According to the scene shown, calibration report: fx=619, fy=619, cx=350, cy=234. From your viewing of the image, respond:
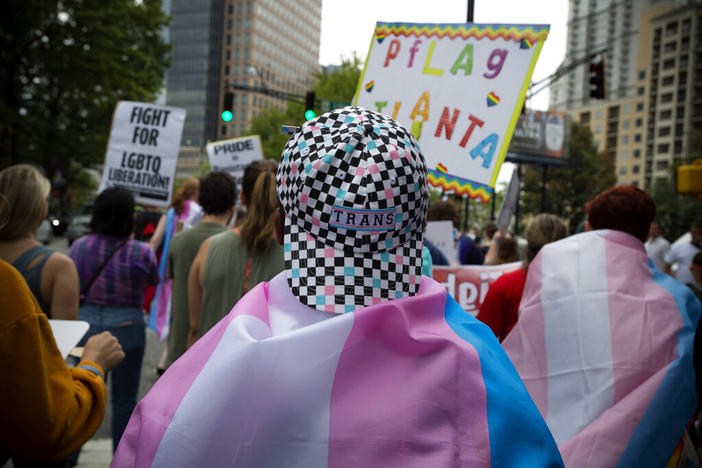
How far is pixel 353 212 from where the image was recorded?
134cm

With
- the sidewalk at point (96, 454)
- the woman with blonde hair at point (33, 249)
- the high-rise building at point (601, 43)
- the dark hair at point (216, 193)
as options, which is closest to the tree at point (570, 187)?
the dark hair at point (216, 193)

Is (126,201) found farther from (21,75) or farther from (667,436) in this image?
(21,75)

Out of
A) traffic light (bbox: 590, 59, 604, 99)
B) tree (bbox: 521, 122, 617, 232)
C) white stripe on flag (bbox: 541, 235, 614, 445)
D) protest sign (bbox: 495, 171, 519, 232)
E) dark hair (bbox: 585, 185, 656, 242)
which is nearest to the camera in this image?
white stripe on flag (bbox: 541, 235, 614, 445)

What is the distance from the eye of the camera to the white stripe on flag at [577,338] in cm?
247

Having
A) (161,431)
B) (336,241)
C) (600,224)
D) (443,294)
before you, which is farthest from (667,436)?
(161,431)

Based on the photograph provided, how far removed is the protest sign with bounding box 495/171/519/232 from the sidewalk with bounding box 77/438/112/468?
3928mm

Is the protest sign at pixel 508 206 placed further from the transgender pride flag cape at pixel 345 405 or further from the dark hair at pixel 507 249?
the transgender pride flag cape at pixel 345 405

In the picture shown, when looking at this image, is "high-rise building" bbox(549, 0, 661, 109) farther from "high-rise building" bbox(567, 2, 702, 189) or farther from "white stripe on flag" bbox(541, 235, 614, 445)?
"white stripe on flag" bbox(541, 235, 614, 445)

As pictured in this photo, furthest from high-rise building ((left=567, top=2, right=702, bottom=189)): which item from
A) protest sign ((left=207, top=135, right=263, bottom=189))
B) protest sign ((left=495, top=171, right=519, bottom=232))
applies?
protest sign ((left=207, top=135, right=263, bottom=189))

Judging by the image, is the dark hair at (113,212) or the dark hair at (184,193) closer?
the dark hair at (113,212)

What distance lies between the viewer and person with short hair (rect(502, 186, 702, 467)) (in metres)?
2.38

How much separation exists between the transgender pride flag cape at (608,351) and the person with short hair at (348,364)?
4.00 feet

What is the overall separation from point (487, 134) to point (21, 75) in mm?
22035

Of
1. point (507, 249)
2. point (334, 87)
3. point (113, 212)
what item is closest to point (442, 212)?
point (507, 249)
